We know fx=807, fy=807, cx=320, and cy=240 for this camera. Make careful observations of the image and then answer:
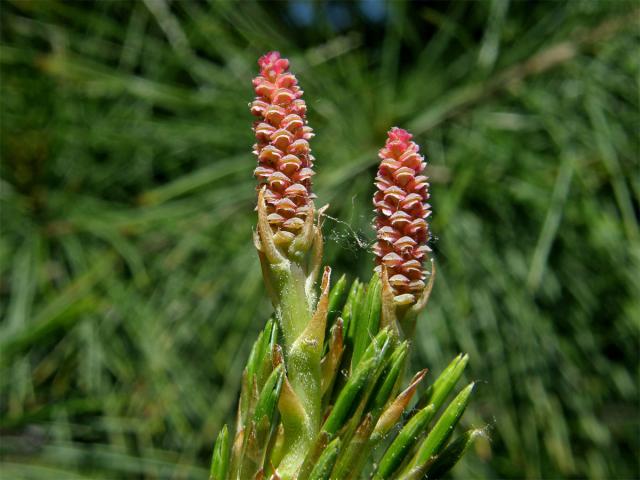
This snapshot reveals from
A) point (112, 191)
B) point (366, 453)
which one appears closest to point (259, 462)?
point (366, 453)

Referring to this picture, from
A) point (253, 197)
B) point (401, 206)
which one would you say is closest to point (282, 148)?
point (401, 206)

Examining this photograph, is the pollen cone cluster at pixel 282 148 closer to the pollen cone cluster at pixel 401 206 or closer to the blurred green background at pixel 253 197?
the pollen cone cluster at pixel 401 206

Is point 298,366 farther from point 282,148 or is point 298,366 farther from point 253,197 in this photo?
point 253,197

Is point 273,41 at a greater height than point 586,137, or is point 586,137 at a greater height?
point 273,41

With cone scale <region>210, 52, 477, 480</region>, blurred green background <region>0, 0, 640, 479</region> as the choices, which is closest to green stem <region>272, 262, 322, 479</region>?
cone scale <region>210, 52, 477, 480</region>

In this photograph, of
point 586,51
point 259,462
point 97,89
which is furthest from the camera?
point 97,89

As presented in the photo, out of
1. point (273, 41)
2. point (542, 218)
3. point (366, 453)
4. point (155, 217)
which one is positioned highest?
point (273, 41)

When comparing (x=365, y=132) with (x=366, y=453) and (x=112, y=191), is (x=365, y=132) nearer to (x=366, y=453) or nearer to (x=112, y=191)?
(x=112, y=191)
